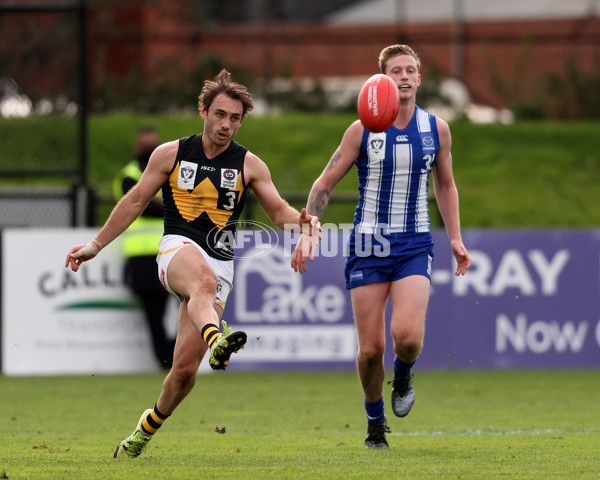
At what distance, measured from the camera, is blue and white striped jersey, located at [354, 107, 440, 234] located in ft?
25.0

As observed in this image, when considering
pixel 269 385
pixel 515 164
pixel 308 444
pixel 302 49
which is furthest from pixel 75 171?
pixel 302 49

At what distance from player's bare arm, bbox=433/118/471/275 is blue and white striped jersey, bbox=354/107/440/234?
0.22ft

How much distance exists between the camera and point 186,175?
709 cm

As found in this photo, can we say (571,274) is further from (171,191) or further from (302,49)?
(302,49)

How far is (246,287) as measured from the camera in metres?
13.4

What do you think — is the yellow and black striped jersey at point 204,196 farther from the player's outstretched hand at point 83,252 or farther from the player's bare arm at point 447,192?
the player's bare arm at point 447,192

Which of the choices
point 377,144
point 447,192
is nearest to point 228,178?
point 377,144

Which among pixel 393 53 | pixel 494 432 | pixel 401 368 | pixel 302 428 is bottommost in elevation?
pixel 302 428

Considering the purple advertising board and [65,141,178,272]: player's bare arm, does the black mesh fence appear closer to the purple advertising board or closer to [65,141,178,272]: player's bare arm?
the purple advertising board

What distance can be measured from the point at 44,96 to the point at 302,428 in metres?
8.06

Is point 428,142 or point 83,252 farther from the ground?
point 428,142

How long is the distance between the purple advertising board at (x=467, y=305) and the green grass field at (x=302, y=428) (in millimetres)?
233

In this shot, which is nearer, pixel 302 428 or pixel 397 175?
pixel 397 175

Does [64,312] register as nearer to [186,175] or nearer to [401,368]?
[401,368]
